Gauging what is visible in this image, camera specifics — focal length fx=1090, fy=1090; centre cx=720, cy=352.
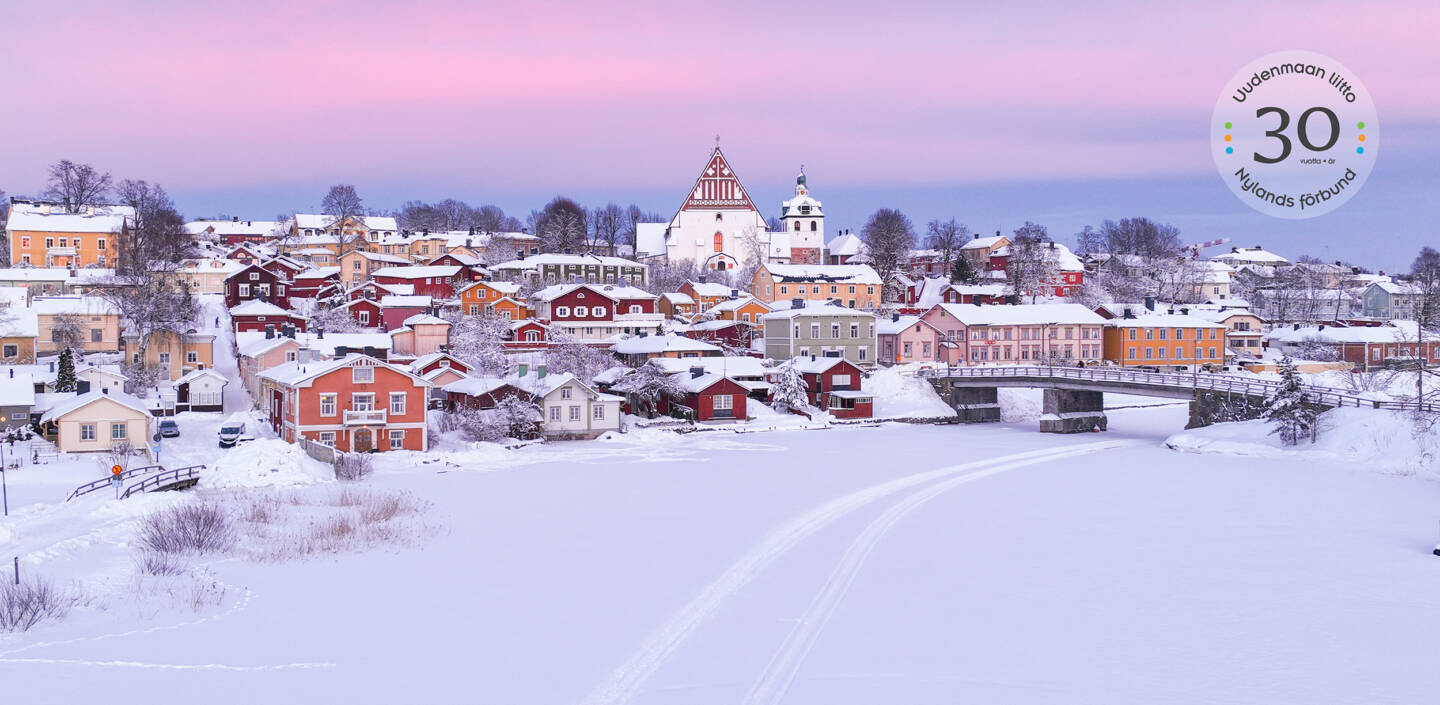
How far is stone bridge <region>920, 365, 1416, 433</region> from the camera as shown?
1657 inches

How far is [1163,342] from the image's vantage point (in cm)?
6706

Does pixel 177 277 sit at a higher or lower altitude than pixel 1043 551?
higher

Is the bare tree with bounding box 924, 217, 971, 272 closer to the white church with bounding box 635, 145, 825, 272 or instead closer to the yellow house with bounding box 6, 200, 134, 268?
the white church with bounding box 635, 145, 825, 272

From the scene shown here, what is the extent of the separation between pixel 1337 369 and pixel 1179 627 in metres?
55.9

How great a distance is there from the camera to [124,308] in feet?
161

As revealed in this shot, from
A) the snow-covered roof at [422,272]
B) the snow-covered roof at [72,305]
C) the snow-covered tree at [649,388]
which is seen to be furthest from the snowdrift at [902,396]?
the snow-covered roof at [72,305]

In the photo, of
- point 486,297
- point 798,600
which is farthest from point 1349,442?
point 486,297

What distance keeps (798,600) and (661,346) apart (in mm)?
37833

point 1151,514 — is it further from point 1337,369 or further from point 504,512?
point 1337,369

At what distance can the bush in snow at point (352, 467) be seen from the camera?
109 ft

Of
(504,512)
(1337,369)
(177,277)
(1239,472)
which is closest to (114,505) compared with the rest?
(504,512)

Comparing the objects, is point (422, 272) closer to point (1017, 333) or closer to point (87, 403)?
point (87, 403)

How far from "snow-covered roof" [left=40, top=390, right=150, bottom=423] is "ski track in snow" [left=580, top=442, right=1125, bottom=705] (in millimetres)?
23800

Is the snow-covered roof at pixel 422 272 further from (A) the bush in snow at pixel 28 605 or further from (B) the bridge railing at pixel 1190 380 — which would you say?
(A) the bush in snow at pixel 28 605
